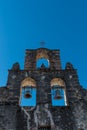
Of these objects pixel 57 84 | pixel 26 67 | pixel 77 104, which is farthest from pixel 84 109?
pixel 26 67

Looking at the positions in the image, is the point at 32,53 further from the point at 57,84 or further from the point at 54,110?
the point at 54,110

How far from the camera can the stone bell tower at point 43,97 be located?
38.7ft

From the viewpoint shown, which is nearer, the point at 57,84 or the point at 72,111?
the point at 72,111

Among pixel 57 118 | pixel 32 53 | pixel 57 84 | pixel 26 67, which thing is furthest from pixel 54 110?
pixel 32 53

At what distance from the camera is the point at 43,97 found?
13.0 meters

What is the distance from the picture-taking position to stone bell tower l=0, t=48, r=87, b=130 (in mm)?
11781

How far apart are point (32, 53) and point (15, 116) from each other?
16.7 feet

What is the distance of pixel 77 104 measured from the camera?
498 inches

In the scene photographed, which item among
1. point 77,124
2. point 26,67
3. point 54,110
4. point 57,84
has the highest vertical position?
point 26,67

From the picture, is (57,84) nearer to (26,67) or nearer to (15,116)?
(26,67)

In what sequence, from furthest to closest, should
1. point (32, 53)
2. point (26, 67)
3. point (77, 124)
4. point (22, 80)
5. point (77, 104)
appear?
point (32, 53), point (26, 67), point (22, 80), point (77, 104), point (77, 124)

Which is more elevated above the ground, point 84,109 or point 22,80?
point 22,80

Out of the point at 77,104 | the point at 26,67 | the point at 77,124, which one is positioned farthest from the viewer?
the point at 26,67

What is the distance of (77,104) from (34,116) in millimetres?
2262
